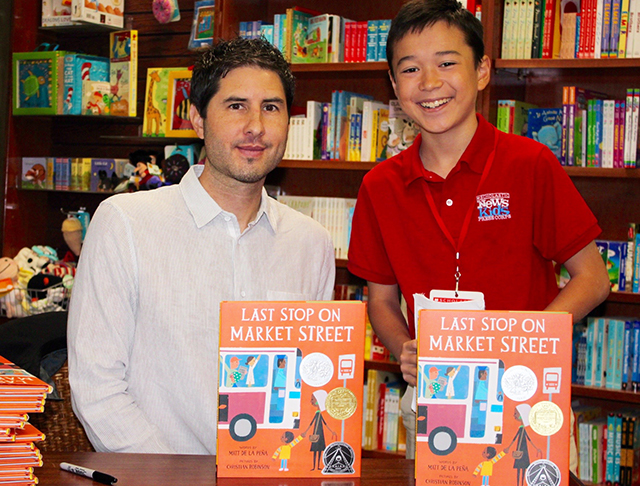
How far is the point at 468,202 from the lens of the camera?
6.19ft

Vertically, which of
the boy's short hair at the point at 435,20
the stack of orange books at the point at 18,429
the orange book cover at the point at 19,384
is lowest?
the stack of orange books at the point at 18,429

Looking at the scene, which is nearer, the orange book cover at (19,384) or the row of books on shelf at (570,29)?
the orange book cover at (19,384)

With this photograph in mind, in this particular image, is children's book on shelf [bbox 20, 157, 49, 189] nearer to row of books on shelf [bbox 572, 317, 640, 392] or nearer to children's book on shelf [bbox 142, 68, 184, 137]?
children's book on shelf [bbox 142, 68, 184, 137]

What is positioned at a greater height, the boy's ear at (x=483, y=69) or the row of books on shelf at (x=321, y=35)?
the row of books on shelf at (x=321, y=35)

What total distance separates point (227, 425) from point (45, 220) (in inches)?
150

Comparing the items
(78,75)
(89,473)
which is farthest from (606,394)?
(78,75)

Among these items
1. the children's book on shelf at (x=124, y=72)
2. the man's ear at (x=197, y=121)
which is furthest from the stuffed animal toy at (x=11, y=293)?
the man's ear at (x=197, y=121)

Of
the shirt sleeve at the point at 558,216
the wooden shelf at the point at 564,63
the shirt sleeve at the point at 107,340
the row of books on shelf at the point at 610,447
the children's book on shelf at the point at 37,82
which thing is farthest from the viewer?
the children's book on shelf at the point at 37,82

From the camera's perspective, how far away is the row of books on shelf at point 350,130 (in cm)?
345

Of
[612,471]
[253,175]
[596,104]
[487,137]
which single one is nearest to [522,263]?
[487,137]

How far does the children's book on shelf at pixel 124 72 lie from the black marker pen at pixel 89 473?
3.07 meters

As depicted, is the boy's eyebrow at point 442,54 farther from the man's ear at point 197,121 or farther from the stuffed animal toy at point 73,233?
the stuffed animal toy at point 73,233

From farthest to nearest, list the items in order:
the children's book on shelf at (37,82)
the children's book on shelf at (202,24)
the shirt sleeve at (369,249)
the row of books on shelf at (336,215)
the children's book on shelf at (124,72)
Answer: the children's book on shelf at (37,82) < the children's book on shelf at (124,72) < the children's book on shelf at (202,24) < the row of books on shelf at (336,215) < the shirt sleeve at (369,249)

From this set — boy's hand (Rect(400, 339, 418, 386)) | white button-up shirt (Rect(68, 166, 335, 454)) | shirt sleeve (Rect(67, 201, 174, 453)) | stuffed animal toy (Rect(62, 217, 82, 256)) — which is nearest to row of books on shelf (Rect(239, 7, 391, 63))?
stuffed animal toy (Rect(62, 217, 82, 256))
